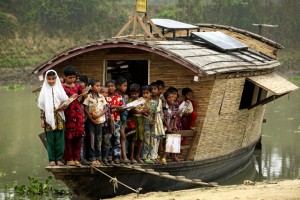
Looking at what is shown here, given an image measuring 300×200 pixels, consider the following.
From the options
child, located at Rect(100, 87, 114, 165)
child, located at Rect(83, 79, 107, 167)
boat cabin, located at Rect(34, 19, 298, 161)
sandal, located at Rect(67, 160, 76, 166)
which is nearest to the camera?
sandal, located at Rect(67, 160, 76, 166)

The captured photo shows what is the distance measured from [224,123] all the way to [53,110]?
3.84m

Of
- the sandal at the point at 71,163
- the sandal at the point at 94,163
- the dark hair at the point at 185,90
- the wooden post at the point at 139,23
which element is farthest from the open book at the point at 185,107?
the sandal at the point at 71,163

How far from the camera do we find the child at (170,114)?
10.8 metres

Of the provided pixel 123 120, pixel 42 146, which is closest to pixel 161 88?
pixel 123 120

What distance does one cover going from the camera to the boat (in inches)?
393

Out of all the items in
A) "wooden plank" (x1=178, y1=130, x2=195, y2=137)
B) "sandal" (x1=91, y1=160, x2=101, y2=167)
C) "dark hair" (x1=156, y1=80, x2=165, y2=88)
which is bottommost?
"sandal" (x1=91, y1=160, x2=101, y2=167)

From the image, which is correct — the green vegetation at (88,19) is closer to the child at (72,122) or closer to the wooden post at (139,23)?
the wooden post at (139,23)

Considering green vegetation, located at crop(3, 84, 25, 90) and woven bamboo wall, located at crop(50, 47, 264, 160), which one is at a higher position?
woven bamboo wall, located at crop(50, 47, 264, 160)

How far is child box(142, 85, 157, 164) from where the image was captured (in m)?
10.3

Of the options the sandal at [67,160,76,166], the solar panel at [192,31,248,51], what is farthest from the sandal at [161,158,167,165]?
the solar panel at [192,31,248,51]

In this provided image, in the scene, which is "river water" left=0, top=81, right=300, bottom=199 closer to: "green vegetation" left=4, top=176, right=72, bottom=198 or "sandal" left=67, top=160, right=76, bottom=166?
"green vegetation" left=4, top=176, right=72, bottom=198

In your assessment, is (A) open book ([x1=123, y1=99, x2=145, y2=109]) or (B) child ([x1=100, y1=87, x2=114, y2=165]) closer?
(B) child ([x1=100, y1=87, x2=114, y2=165])

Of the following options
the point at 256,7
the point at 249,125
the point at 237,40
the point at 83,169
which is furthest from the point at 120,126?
the point at 256,7

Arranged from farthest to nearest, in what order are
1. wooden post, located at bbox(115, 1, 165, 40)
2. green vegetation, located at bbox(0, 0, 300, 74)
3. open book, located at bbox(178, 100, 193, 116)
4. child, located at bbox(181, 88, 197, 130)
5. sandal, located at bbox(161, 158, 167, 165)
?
1. green vegetation, located at bbox(0, 0, 300, 74)
2. wooden post, located at bbox(115, 1, 165, 40)
3. child, located at bbox(181, 88, 197, 130)
4. open book, located at bbox(178, 100, 193, 116)
5. sandal, located at bbox(161, 158, 167, 165)
